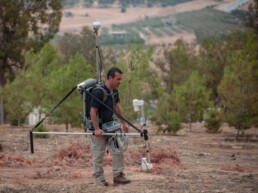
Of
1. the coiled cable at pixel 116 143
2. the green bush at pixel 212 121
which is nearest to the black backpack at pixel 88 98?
the coiled cable at pixel 116 143

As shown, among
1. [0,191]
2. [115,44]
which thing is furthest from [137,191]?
[115,44]

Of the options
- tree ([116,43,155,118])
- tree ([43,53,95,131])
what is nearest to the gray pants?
tree ([116,43,155,118])

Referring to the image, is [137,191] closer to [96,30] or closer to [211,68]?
[96,30]

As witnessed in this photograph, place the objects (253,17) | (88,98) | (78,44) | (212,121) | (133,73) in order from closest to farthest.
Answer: (88,98), (133,73), (212,121), (253,17), (78,44)

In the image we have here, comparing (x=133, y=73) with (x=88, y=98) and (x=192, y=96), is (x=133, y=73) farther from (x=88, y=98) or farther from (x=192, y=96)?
(x=88, y=98)

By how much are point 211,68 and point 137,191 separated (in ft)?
98.1

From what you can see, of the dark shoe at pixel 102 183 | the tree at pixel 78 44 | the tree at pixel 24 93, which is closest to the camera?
the dark shoe at pixel 102 183

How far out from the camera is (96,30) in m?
11.7

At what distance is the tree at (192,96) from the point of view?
92.0 ft

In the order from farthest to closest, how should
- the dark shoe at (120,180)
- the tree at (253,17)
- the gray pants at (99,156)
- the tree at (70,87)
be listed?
the tree at (253,17) < the tree at (70,87) < the dark shoe at (120,180) < the gray pants at (99,156)

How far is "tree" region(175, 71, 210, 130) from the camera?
92.0ft

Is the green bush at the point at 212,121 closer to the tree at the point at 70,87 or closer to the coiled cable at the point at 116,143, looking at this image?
the tree at the point at 70,87

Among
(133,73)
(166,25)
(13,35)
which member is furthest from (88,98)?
(166,25)

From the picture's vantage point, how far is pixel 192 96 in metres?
28.5
